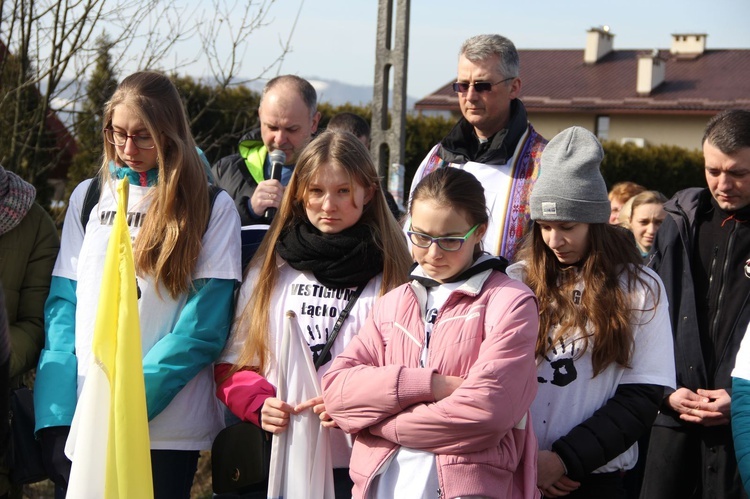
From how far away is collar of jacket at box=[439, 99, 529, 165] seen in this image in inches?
166

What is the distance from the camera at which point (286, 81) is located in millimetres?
4727

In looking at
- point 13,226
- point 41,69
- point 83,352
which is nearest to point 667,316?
point 83,352

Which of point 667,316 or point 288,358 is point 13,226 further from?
point 667,316

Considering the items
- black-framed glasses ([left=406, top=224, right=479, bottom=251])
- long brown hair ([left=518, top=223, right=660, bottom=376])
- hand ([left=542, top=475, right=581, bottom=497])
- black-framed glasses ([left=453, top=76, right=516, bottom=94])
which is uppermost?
black-framed glasses ([left=453, top=76, right=516, bottom=94])

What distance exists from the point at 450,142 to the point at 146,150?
4.99 ft

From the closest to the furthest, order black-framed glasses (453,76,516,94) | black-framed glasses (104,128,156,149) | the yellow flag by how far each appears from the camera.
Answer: the yellow flag, black-framed glasses (104,128,156,149), black-framed glasses (453,76,516,94)

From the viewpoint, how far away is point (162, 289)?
3.40m

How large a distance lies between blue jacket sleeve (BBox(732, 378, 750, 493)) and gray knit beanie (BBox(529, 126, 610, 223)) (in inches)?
28.8

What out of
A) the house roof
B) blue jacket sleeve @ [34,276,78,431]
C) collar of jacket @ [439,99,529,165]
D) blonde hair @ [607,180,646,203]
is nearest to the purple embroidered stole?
collar of jacket @ [439,99,529,165]

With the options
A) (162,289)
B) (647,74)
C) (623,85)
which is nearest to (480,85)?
(162,289)

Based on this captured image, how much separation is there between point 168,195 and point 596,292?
1585 millimetres

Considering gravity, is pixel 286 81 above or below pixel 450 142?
above

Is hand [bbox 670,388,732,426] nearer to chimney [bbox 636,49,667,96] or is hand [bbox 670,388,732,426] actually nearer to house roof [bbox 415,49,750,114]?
house roof [bbox 415,49,750,114]

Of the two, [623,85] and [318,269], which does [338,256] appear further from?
[623,85]
